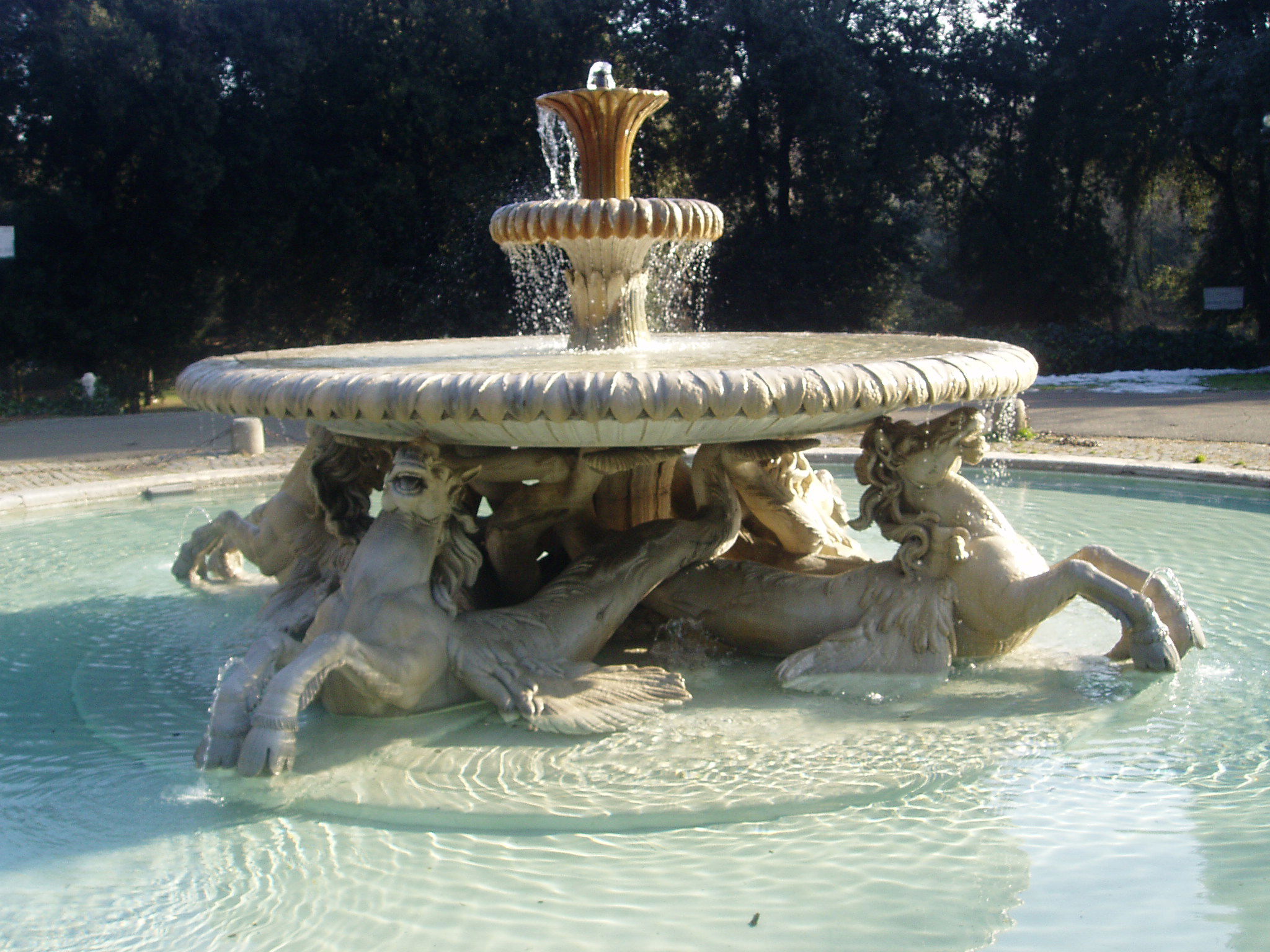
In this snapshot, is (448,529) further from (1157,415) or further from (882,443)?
(1157,415)

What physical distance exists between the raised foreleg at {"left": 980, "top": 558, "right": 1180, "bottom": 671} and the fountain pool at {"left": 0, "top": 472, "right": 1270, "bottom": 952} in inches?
3.4

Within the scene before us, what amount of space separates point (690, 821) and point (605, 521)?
6.18ft

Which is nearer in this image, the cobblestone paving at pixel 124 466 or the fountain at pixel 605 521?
the fountain at pixel 605 521

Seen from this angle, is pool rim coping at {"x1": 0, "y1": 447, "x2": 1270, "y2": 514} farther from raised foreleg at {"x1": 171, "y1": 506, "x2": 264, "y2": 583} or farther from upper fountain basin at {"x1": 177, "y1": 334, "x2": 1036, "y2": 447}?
upper fountain basin at {"x1": 177, "y1": 334, "x2": 1036, "y2": 447}

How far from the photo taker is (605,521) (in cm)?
452

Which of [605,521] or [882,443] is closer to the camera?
[882,443]

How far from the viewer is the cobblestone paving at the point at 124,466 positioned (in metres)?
8.31

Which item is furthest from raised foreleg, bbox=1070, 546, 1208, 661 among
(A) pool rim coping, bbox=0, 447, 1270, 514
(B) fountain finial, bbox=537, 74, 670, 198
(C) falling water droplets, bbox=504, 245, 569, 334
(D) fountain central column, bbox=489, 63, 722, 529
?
(C) falling water droplets, bbox=504, 245, 569, 334

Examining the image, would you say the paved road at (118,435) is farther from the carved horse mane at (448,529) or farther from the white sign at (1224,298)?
the white sign at (1224,298)

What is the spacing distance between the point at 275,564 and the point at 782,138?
1612 cm

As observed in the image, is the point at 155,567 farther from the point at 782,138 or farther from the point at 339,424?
the point at 782,138

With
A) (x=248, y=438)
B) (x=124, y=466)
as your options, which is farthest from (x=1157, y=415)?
(x=124, y=466)

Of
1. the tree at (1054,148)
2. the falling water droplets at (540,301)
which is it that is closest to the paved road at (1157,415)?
the falling water droplets at (540,301)

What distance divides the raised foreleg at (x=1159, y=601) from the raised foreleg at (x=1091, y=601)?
0.12 feet
